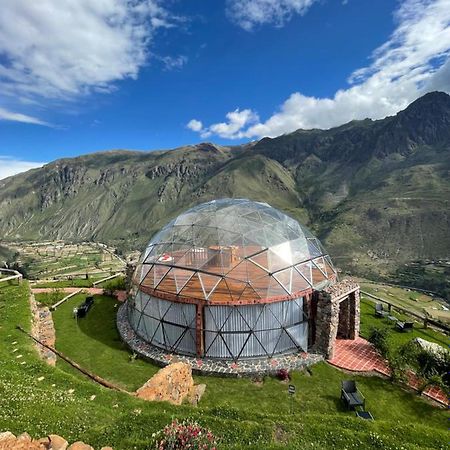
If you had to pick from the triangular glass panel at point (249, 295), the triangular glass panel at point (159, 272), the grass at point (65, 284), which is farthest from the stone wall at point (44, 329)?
the triangular glass panel at point (249, 295)

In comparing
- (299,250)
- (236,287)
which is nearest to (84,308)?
(236,287)

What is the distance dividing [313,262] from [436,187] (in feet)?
633

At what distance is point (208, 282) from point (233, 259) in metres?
2.27

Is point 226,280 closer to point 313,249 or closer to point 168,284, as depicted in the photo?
point 168,284

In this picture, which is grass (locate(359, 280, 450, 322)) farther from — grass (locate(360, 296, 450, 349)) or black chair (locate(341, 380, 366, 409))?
black chair (locate(341, 380, 366, 409))

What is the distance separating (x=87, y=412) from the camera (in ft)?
31.9

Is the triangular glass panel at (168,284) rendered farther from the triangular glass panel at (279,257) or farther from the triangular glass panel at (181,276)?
the triangular glass panel at (279,257)

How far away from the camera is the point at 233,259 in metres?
20.3

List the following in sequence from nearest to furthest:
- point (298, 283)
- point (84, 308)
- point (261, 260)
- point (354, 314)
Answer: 1. point (298, 283)
2. point (261, 260)
3. point (354, 314)
4. point (84, 308)

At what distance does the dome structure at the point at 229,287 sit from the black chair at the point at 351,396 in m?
4.12

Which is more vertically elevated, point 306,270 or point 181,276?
point 181,276

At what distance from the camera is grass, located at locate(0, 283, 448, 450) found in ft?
28.7

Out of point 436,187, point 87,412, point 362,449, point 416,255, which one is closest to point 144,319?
point 87,412

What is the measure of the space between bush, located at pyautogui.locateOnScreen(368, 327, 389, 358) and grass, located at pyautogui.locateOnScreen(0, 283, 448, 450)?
203cm
